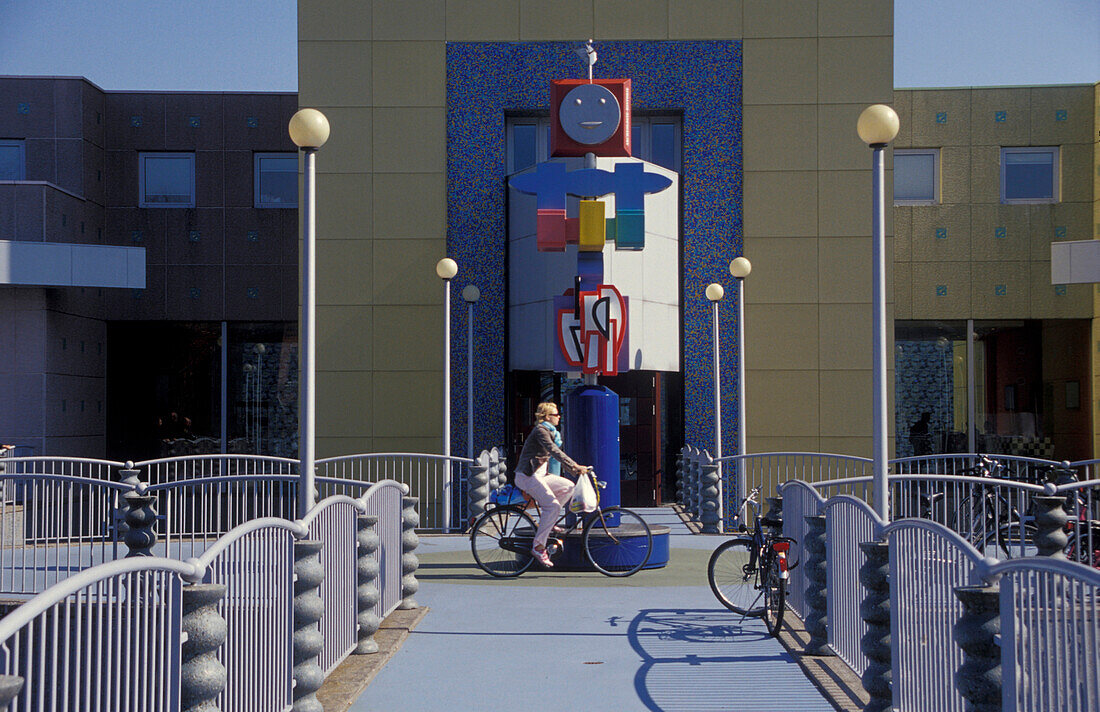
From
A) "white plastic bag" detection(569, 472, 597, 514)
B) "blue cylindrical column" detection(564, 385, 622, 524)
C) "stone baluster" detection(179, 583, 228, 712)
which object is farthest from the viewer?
"blue cylindrical column" detection(564, 385, 622, 524)

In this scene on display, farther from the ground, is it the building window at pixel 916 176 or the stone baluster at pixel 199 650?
the building window at pixel 916 176

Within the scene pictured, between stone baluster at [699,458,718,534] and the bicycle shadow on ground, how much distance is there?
6285mm

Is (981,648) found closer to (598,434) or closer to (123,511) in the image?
(598,434)

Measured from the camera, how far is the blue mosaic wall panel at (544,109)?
22609 mm

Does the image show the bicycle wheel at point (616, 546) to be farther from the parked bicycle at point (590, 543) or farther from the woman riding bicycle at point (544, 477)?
the woman riding bicycle at point (544, 477)

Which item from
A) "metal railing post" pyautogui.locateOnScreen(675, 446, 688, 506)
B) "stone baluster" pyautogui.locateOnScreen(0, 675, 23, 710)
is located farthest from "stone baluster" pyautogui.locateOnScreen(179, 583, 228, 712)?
"metal railing post" pyautogui.locateOnScreen(675, 446, 688, 506)

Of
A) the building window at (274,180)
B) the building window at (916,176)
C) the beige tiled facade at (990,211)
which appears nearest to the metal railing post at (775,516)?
the beige tiled facade at (990,211)

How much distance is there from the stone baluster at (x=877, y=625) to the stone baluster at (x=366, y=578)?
385 cm

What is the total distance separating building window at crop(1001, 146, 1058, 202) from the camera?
A: 24.0 meters

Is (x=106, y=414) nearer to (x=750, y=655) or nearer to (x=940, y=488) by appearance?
(x=940, y=488)

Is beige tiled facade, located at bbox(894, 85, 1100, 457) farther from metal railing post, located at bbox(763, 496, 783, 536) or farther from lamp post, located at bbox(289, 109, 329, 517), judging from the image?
lamp post, located at bbox(289, 109, 329, 517)

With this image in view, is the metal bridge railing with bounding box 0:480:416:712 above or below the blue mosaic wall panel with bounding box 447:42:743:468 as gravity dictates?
below

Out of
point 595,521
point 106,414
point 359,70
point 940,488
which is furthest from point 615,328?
point 106,414

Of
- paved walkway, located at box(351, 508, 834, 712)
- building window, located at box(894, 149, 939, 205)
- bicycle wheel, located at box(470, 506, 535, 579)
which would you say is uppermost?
building window, located at box(894, 149, 939, 205)
